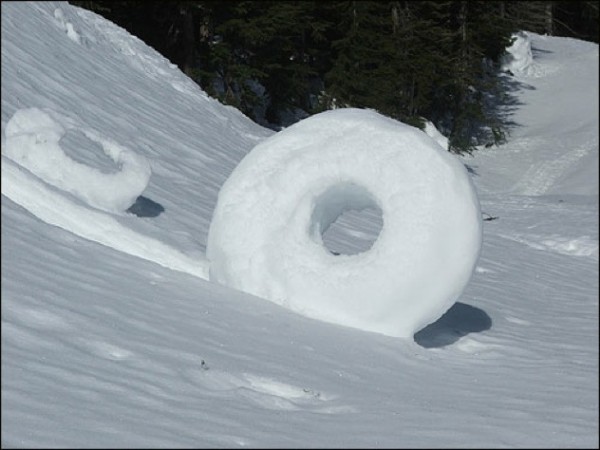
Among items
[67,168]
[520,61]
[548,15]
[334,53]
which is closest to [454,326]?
[67,168]

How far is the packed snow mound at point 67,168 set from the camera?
26.5ft

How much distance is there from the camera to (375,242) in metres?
6.84

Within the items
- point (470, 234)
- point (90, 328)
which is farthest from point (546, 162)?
point (90, 328)

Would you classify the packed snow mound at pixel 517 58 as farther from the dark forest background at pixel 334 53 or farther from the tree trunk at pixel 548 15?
the tree trunk at pixel 548 15

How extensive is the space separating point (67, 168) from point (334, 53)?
17404mm

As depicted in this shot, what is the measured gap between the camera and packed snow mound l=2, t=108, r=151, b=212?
318 inches

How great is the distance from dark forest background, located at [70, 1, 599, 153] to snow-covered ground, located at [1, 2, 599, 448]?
8.29 metres

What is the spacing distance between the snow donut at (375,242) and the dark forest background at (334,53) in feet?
46.1

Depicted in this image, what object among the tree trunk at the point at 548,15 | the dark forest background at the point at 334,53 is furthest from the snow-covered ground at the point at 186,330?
the tree trunk at the point at 548,15

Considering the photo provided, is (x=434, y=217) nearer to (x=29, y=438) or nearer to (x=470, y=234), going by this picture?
(x=470, y=234)

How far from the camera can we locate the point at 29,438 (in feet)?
11.3

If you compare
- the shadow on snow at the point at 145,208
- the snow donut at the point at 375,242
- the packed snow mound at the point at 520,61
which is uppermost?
the snow donut at the point at 375,242

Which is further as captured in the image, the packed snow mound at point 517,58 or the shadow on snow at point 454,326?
the packed snow mound at point 517,58

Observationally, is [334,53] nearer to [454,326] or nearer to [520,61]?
[520,61]
